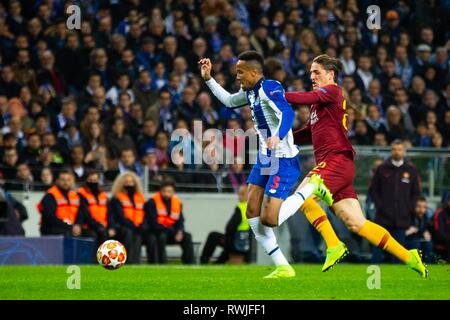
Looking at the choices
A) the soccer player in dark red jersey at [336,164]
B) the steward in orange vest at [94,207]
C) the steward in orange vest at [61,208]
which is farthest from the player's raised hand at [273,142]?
the steward in orange vest at [94,207]

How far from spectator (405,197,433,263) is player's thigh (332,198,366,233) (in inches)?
238

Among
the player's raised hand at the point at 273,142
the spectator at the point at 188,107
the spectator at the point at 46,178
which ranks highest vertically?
the spectator at the point at 188,107

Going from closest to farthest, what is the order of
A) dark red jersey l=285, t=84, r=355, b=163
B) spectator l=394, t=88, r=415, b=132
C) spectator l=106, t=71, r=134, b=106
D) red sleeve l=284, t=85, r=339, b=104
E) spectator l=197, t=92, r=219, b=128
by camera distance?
red sleeve l=284, t=85, r=339, b=104
dark red jersey l=285, t=84, r=355, b=163
spectator l=106, t=71, r=134, b=106
spectator l=197, t=92, r=219, b=128
spectator l=394, t=88, r=415, b=132

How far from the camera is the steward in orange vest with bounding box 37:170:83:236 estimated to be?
16.1 meters

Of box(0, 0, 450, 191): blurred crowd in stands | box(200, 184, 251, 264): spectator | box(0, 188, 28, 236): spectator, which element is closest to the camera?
box(0, 188, 28, 236): spectator

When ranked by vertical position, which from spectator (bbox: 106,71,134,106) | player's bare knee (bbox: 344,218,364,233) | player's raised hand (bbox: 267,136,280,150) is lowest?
player's bare knee (bbox: 344,218,364,233)

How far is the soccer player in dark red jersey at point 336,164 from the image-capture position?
10602 millimetres

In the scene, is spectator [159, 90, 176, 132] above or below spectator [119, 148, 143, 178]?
above

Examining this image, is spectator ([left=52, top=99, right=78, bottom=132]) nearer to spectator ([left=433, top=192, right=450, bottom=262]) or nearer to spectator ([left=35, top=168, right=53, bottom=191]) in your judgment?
spectator ([left=35, top=168, right=53, bottom=191])

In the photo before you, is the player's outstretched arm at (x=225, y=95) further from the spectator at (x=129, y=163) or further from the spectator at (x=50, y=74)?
the spectator at (x=50, y=74)

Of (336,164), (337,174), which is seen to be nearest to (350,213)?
(337,174)

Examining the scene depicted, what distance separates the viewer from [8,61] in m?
19.2

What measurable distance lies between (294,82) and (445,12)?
209 inches

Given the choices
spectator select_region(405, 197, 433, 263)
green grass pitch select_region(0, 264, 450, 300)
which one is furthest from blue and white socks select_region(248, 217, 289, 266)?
spectator select_region(405, 197, 433, 263)
